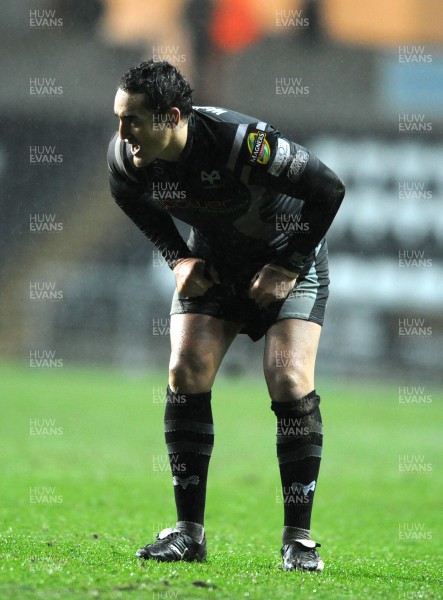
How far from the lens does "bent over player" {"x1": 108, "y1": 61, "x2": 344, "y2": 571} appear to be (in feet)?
12.0

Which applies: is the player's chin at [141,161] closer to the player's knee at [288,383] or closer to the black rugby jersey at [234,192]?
the black rugby jersey at [234,192]

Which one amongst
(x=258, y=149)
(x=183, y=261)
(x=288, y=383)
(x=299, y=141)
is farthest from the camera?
(x=299, y=141)

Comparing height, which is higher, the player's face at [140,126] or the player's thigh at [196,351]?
the player's face at [140,126]

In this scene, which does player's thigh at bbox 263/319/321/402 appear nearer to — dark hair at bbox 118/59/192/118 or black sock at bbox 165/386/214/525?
black sock at bbox 165/386/214/525

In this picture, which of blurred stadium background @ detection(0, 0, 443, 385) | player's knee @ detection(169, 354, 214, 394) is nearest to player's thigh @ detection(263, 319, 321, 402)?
player's knee @ detection(169, 354, 214, 394)

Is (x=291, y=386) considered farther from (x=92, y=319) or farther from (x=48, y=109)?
(x=92, y=319)

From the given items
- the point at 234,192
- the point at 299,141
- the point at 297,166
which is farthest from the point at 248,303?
the point at 299,141

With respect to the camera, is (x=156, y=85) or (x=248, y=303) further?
(x=248, y=303)

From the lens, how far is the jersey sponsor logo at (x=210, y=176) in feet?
12.2

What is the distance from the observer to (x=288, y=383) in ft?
12.4

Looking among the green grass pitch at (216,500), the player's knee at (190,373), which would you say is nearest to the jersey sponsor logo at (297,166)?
the player's knee at (190,373)

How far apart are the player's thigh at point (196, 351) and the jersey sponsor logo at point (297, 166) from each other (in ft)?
2.17

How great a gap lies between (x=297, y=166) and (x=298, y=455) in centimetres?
111

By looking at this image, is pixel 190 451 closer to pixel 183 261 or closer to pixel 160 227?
pixel 183 261
